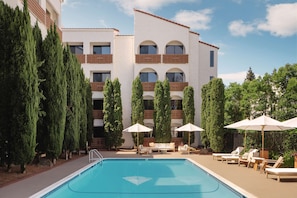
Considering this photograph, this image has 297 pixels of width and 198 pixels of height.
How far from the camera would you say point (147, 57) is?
28141mm

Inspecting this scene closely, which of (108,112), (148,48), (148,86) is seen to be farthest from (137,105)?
(148,48)

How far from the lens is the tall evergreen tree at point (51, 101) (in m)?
14.0

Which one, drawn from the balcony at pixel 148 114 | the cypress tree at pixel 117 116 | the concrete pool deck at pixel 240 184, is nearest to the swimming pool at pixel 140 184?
the concrete pool deck at pixel 240 184

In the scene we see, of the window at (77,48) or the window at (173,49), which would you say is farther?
the window at (77,48)

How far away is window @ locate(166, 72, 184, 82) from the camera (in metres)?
29.0

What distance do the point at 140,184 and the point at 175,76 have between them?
1886cm

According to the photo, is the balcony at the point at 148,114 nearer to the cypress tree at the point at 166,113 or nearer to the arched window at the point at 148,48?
the cypress tree at the point at 166,113

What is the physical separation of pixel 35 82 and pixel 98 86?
16433 mm

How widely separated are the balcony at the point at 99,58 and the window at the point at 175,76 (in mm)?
6084

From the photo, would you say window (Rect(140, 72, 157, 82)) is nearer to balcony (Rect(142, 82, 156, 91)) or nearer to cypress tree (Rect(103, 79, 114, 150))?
balcony (Rect(142, 82, 156, 91))

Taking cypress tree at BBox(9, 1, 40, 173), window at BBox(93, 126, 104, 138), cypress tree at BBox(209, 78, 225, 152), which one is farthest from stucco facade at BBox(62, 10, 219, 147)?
cypress tree at BBox(9, 1, 40, 173)

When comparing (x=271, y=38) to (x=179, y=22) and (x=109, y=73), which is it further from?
(x=109, y=73)

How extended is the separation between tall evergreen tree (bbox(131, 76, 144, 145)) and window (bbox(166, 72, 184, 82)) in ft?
11.5

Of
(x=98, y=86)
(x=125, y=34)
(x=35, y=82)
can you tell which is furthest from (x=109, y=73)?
(x=35, y=82)
